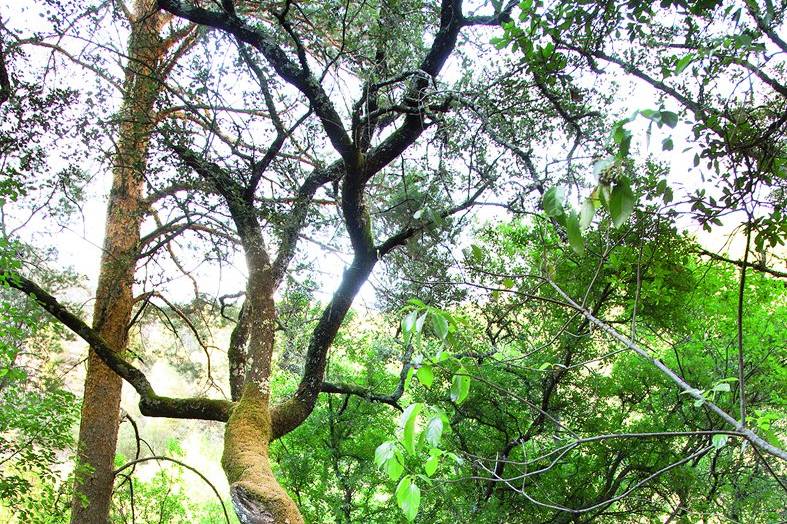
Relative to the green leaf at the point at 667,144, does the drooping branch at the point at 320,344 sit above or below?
above

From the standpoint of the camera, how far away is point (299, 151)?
4.52m

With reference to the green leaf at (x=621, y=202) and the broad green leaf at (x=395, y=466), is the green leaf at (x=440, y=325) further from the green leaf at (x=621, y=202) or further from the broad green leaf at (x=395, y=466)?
the green leaf at (x=621, y=202)

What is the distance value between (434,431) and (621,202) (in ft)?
1.67

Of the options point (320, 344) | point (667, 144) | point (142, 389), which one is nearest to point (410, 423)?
point (667, 144)

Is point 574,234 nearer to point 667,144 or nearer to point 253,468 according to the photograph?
point 667,144

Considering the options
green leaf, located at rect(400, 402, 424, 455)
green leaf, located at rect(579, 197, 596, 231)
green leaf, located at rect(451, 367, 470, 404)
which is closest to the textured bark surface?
green leaf, located at rect(451, 367, 470, 404)

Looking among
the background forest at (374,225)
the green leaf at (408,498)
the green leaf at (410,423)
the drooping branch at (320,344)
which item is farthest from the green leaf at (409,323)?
the drooping branch at (320,344)

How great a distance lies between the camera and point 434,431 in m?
0.99

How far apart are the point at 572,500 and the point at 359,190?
3.86 meters

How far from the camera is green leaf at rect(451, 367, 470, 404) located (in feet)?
3.62

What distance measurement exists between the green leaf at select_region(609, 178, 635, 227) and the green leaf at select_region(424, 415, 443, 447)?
47cm

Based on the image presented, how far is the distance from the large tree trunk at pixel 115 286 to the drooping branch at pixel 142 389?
61 cm

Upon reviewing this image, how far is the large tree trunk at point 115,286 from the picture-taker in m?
4.35

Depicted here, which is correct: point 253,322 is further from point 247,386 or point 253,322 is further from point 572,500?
point 572,500
